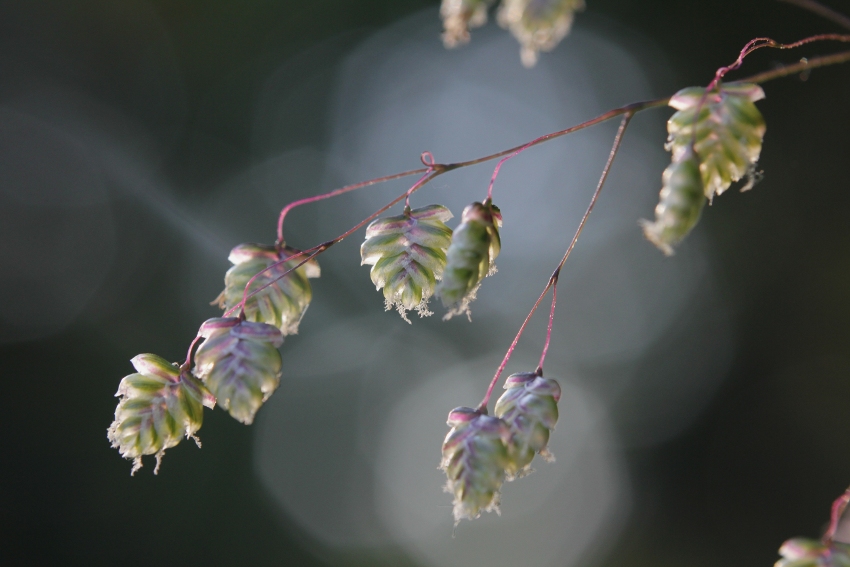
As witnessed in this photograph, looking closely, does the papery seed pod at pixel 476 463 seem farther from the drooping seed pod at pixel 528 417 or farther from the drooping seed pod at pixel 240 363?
the drooping seed pod at pixel 240 363

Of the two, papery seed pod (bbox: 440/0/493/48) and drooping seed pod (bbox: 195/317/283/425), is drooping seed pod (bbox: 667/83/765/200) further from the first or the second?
drooping seed pod (bbox: 195/317/283/425)

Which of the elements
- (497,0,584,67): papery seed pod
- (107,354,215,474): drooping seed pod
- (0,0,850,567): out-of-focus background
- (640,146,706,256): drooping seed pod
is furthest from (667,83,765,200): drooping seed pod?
(0,0,850,567): out-of-focus background

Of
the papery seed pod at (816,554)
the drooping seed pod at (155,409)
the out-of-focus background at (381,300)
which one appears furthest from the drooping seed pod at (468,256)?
the out-of-focus background at (381,300)

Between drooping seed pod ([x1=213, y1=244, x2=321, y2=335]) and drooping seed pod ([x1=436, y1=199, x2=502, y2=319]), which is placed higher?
drooping seed pod ([x1=213, y1=244, x2=321, y2=335])

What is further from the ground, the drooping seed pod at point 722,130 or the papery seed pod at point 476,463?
the drooping seed pod at point 722,130

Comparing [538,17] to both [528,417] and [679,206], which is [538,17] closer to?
[679,206]

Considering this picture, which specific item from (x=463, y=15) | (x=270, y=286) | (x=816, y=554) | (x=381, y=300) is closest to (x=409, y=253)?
(x=270, y=286)

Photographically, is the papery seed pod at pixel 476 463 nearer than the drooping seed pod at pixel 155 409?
Yes
